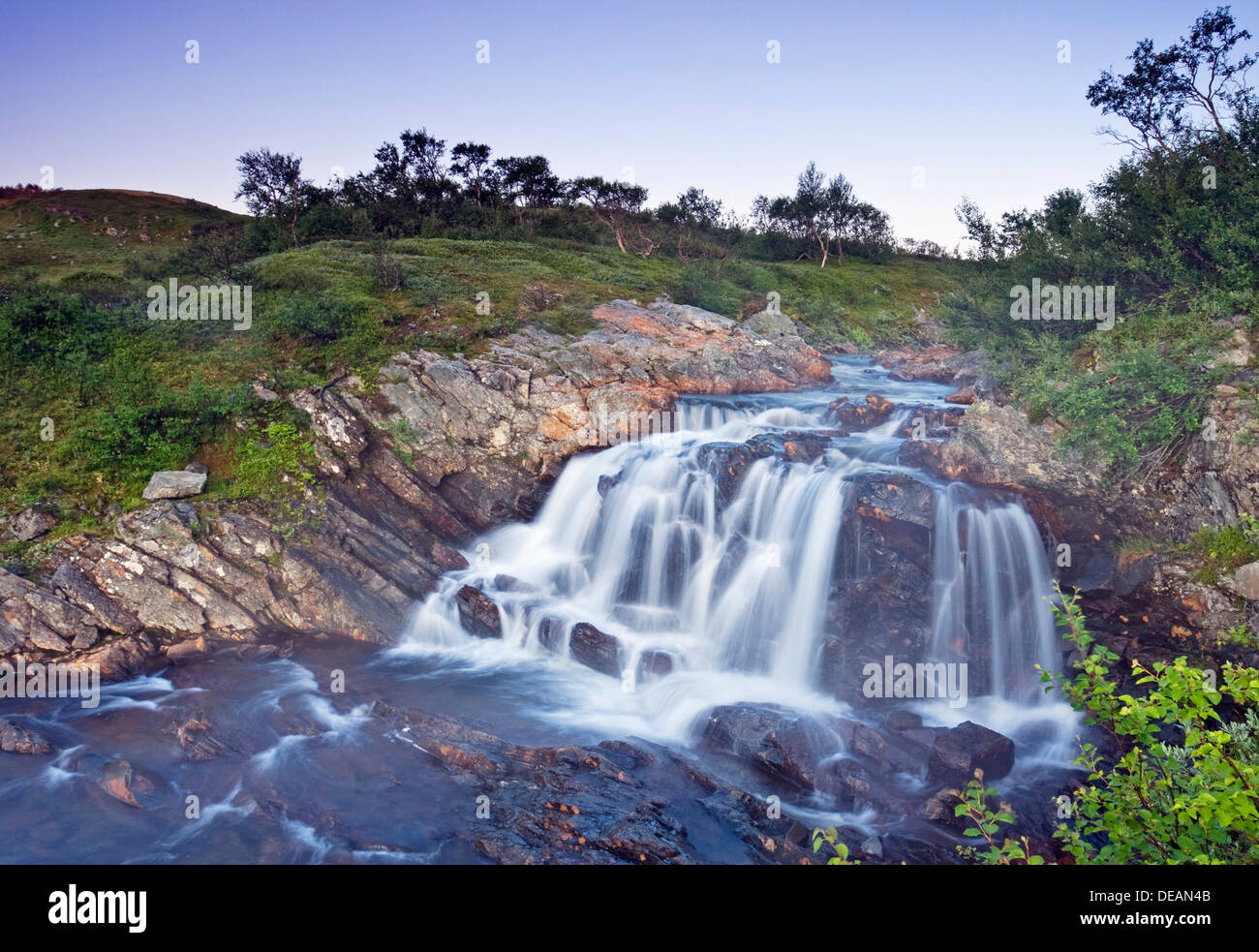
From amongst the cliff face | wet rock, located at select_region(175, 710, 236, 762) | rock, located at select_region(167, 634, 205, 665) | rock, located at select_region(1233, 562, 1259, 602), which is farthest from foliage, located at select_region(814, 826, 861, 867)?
rock, located at select_region(167, 634, 205, 665)

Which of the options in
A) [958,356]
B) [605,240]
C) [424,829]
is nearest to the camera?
[424,829]

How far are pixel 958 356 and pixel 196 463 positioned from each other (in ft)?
93.8

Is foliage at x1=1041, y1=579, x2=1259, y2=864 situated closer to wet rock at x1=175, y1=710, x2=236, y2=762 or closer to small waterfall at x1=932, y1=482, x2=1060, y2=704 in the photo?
small waterfall at x1=932, y1=482, x2=1060, y2=704

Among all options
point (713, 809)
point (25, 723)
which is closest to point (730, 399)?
point (713, 809)

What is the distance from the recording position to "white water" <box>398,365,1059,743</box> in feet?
51.6

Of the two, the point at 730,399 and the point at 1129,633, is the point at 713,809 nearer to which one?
the point at 1129,633

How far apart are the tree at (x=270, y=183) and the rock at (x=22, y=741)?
37.0 m

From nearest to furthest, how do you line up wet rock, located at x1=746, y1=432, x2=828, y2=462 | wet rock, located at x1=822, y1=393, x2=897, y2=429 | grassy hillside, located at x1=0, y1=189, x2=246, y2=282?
wet rock, located at x1=746, y1=432, x2=828, y2=462 < wet rock, located at x1=822, y1=393, x2=897, y2=429 < grassy hillside, located at x1=0, y1=189, x2=246, y2=282

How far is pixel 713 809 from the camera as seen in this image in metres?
11.9

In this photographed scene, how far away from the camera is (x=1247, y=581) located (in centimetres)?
1399

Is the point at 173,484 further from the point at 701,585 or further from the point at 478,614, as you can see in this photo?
the point at 701,585

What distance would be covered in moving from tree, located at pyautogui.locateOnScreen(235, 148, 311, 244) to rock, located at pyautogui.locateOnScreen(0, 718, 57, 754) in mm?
37022

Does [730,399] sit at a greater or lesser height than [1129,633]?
greater
